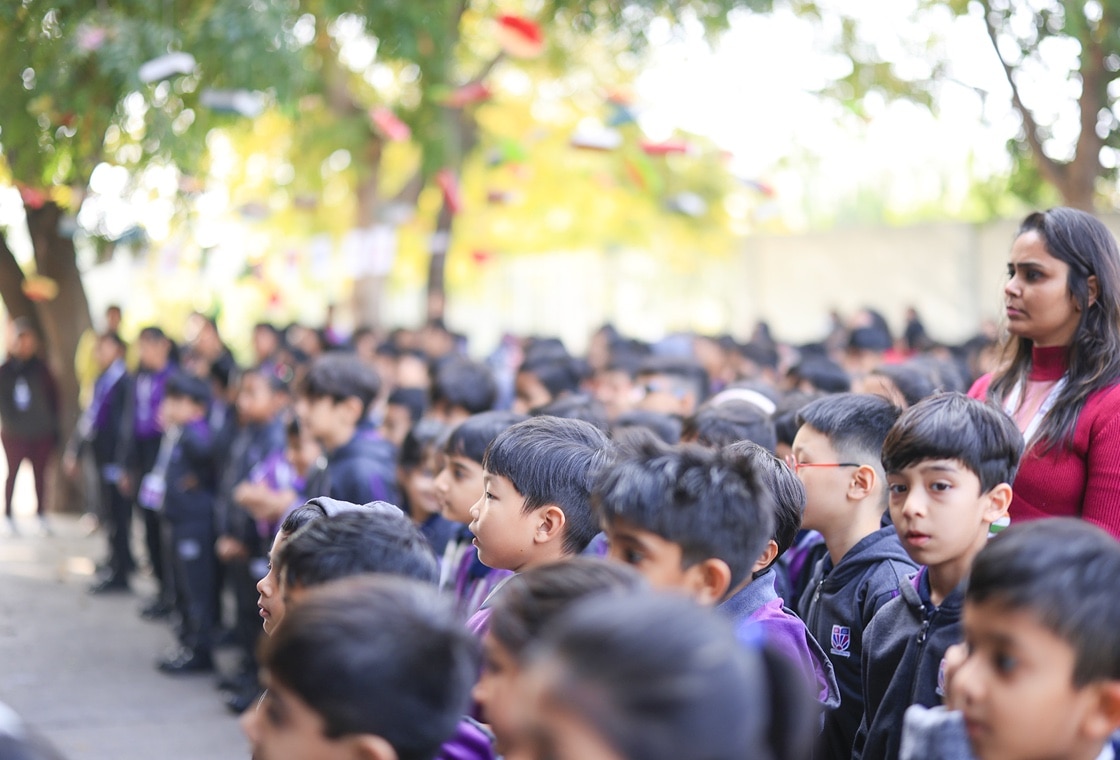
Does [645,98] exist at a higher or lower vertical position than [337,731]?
higher

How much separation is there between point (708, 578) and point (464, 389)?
3.47 metres

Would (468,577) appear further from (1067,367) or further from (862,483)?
(1067,367)

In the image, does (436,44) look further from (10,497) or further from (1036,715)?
(1036,715)

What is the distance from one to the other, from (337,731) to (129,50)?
6.56 m

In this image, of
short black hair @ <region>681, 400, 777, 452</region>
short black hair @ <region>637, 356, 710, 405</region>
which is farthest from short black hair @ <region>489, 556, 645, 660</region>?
short black hair @ <region>637, 356, 710, 405</region>

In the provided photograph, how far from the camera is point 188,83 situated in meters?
8.84

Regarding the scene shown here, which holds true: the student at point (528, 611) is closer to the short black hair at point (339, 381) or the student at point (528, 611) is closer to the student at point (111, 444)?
the short black hair at point (339, 381)

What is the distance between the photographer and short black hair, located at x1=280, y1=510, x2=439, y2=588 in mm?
2293

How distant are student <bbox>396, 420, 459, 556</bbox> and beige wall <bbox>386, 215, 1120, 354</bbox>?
30.2ft

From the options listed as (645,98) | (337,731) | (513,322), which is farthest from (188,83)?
(513,322)

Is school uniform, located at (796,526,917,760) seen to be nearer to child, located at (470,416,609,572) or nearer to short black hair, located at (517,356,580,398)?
child, located at (470,416,609,572)

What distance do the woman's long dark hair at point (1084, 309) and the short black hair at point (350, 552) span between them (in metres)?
1.57

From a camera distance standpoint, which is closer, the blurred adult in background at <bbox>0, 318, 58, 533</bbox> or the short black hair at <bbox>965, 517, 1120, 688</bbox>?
the short black hair at <bbox>965, 517, 1120, 688</bbox>

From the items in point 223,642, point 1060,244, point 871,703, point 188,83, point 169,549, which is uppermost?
point 188,83
